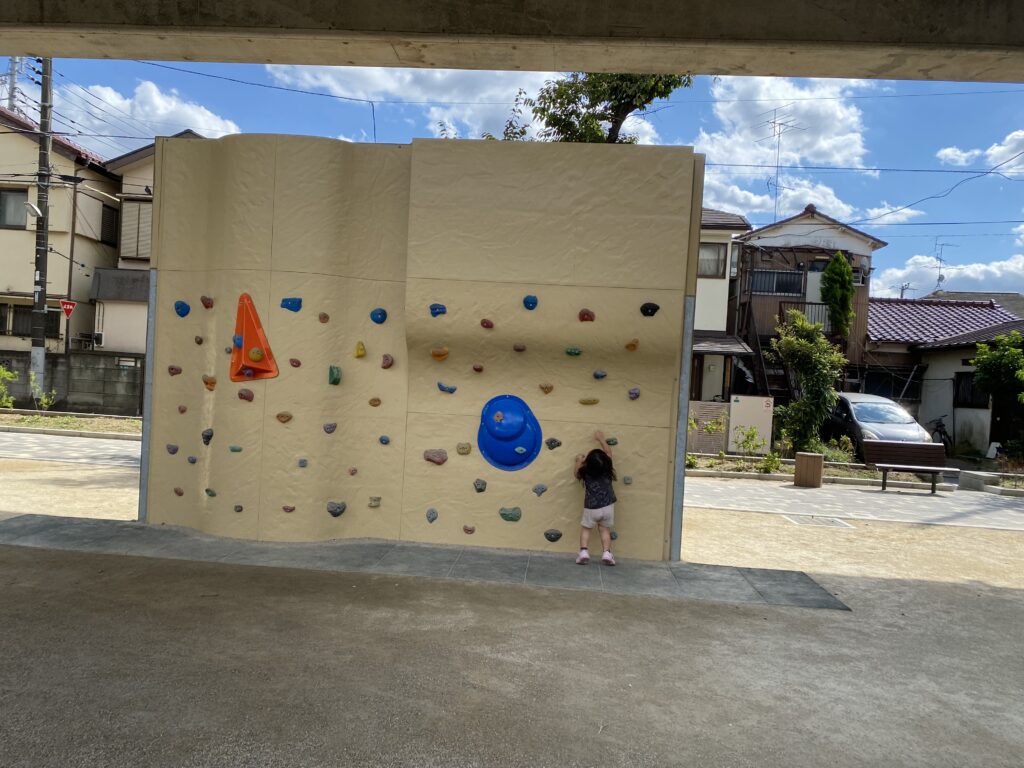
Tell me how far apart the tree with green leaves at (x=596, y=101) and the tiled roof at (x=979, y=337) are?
46.6ft

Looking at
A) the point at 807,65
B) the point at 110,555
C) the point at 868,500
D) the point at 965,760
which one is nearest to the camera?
the point at 965,760

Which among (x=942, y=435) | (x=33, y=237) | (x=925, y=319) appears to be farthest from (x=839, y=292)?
(x=33, y=237)

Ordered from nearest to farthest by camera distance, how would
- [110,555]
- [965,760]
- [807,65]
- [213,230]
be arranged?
1. [965,760]
2. [807,65]
3. [110,555]
4. [213,230]

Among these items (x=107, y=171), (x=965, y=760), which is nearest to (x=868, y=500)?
(x=965, y=760)

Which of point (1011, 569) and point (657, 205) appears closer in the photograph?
point (657, 205)

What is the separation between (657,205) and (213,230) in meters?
4.89

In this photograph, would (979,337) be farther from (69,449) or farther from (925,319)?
(69,449)

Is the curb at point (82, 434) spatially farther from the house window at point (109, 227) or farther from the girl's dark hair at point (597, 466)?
the girl's dark hair at point (597, 466)

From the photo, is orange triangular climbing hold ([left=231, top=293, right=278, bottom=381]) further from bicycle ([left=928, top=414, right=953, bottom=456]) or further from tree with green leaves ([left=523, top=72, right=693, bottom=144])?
bicycle ([left=928, top=414, right=953, bottom=456])

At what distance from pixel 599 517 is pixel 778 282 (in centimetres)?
2022

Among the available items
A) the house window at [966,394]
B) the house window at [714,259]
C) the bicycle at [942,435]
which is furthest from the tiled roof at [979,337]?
the house window at [714,259]

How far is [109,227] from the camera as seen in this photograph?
25609 mm

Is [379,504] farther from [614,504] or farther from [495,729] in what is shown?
[495,729]

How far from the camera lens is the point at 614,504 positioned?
7523mm
